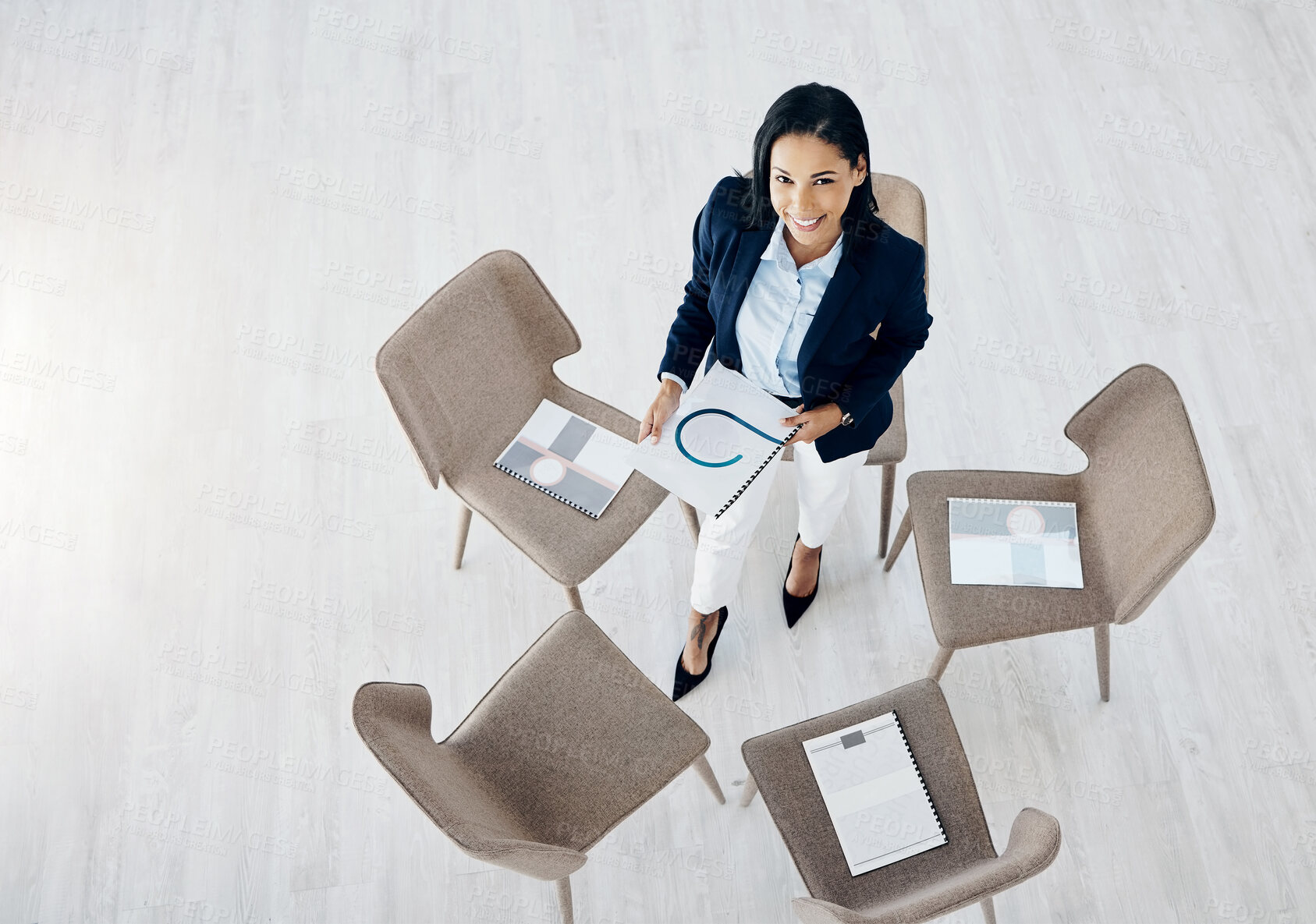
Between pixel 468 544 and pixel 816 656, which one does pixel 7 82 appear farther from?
pixel 816 656

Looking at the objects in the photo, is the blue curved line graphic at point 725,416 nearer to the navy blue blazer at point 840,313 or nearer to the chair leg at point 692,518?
the navy blue blazer at point 840,313

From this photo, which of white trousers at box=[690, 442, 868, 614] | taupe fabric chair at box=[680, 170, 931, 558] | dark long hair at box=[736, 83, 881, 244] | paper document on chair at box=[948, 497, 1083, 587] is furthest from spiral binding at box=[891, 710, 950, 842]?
dark long hair at box=[736, 83, 881, 244]

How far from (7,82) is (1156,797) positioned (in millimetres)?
5050

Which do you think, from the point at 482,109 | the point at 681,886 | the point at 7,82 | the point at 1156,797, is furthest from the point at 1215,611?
the point at 7,82

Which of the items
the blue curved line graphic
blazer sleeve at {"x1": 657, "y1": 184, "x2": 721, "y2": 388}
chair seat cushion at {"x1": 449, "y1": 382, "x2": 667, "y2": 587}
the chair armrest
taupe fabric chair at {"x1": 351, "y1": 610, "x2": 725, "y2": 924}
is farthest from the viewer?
chair seat cushion at {"x1": 449, "y1": 382, "x2": 667, "y2": 587}

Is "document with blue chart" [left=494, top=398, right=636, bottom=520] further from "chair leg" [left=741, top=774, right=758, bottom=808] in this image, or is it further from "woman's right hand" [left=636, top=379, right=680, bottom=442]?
"chair leg" [left=741, top=774, right=758, bottom=808]

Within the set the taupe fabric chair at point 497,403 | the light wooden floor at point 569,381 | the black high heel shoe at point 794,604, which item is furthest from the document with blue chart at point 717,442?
the light wooden floor at point 569,381

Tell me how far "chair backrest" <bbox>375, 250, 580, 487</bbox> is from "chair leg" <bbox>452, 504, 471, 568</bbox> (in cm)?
32

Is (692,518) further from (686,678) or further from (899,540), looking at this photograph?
(899,540)

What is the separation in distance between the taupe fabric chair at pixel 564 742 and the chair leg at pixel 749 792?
1.07ft

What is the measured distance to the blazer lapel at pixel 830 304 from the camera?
2.11m

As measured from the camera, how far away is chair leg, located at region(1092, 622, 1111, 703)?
Result: 270 cm

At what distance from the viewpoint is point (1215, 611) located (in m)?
2.98

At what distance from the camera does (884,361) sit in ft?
7.53
